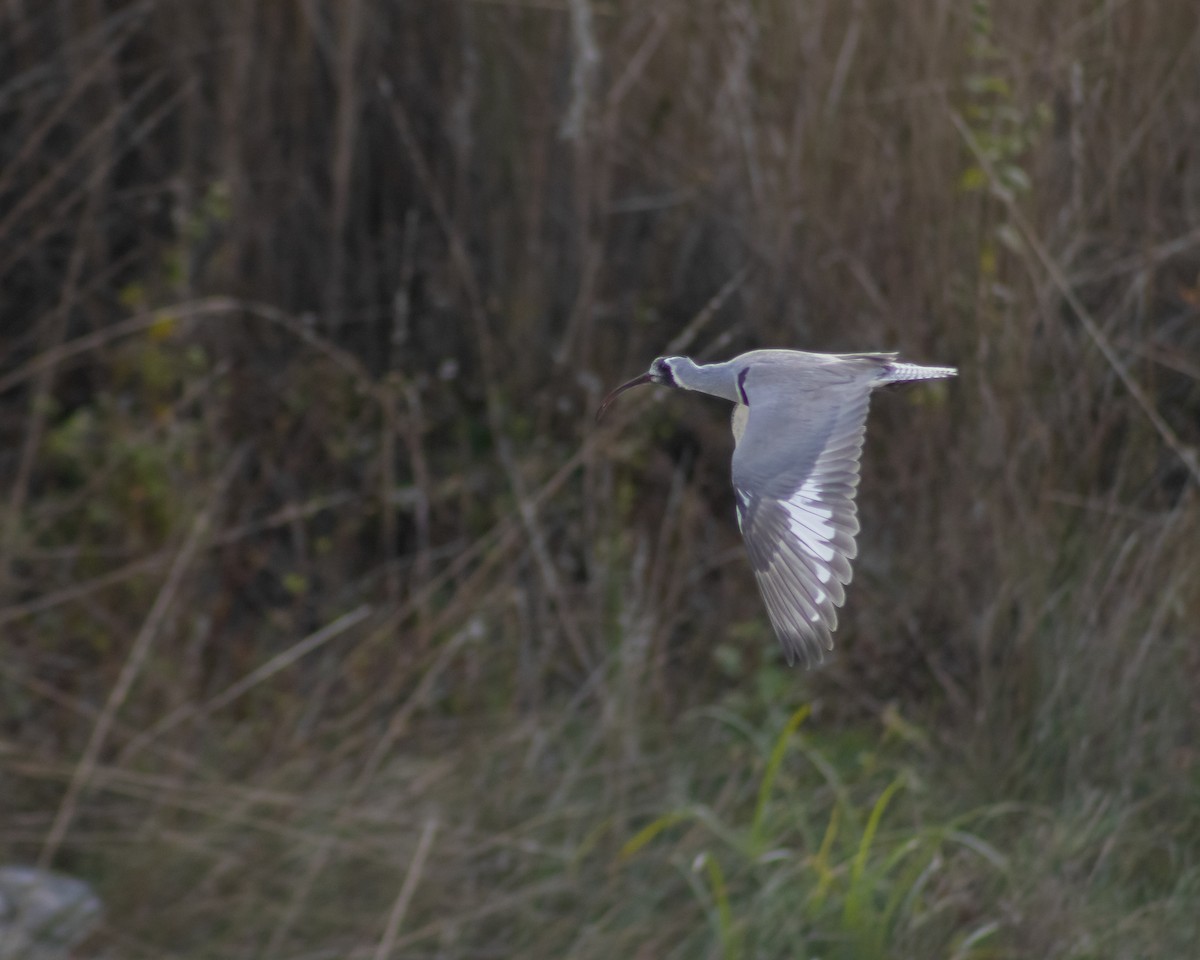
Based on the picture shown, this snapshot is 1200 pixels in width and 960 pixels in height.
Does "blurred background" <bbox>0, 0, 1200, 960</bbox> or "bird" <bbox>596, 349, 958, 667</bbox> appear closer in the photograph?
"bird" <bbox>596, 349, 958, 667</bbox>

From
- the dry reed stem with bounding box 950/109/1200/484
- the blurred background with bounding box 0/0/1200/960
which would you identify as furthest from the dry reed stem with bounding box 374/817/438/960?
the dry reed stem with bounding box 950/109/1200/484

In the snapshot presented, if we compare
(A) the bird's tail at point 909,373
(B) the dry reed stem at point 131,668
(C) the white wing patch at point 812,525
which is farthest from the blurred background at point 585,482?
(A) the bird's tail at point 909,373

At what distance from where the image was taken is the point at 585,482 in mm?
4379

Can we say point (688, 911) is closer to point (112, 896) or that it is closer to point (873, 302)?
point (112, 896)

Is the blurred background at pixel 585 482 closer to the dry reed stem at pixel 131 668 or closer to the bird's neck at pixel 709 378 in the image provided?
the dry reed stem at pixel 131 668

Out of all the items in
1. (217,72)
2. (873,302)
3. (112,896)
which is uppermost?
(217,72)

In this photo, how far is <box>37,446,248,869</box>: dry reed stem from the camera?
142 inches

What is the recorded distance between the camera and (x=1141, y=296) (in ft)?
13.6

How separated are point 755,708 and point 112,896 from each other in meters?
1.54

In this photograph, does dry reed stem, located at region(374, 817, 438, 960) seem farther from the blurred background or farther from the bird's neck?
the bird's neck

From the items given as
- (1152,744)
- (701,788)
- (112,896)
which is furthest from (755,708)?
(112,896)

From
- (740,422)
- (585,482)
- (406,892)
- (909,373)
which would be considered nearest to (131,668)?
(406,892)

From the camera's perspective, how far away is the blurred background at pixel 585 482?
3576mm

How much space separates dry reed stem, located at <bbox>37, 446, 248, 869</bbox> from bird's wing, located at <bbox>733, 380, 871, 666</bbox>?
188 centimetres
